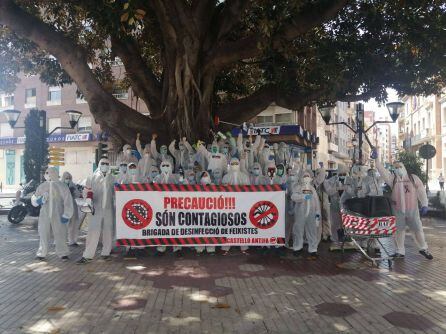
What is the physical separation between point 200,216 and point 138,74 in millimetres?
5485

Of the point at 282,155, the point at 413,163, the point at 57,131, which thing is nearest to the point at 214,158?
the point at 282,155

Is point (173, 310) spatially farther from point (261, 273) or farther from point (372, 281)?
point (372, 281)

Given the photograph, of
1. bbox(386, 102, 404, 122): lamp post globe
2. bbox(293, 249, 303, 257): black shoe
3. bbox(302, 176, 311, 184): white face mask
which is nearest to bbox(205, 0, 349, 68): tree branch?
bbox(302, 176, 311, 184): white face mask

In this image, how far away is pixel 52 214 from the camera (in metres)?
7.49

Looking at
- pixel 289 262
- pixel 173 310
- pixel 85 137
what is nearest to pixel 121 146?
pixel 289 262

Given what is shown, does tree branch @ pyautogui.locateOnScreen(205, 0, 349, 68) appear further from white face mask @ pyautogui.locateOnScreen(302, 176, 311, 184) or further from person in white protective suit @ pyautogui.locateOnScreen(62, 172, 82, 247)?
person in white protective suit @ pyautogui.locateOnScreen(62, 172, 82, 247)

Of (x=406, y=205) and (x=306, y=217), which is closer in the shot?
(x=406, y=205)

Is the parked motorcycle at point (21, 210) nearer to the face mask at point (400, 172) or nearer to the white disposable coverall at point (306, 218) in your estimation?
the white disposable coverall at point (306, 218)

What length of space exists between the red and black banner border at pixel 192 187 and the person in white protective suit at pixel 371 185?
74.8 inches

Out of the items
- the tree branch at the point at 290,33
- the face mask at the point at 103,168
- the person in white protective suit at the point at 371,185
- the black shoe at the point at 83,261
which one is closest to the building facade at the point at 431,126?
the person in white protective suit at the point at 371,185

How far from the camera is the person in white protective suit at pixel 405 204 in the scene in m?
7.68

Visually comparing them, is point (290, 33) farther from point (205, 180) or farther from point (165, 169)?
point (165, 169)

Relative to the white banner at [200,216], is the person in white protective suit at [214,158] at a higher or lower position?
higher

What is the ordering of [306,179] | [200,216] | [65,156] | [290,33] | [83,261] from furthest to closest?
[65,156] < [290,33] < [306,179] < [200,216] < [83,261]
